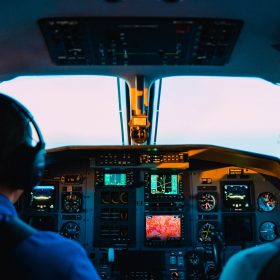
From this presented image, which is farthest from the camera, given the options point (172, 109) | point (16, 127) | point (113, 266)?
point (172, 109)

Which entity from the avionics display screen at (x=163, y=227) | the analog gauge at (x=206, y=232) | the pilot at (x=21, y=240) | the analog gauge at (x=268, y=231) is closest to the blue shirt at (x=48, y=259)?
the pilot at (x=21, y=240)

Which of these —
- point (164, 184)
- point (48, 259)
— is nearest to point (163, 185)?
point (164, 184)

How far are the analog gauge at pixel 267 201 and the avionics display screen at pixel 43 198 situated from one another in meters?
2.11

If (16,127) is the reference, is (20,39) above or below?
above

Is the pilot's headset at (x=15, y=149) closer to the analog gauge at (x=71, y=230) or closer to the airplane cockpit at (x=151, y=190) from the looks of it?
the airplane cockpit at (x=151, y=190)

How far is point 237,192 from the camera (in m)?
4.30

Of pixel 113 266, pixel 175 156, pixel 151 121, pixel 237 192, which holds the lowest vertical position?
pixel 113 266

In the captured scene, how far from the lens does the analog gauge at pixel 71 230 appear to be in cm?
419

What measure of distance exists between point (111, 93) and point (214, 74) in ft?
4.74

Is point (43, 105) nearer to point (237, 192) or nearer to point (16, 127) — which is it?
point (237, 192)

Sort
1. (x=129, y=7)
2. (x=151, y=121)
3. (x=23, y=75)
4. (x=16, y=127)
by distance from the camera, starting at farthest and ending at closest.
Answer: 1. (x=151, y=121)
2. (x=23, y=75)
3. (x=129, y=7)
4. (x=16, y=127)

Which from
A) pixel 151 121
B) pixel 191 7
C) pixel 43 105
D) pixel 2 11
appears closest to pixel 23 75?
pixel 2 11

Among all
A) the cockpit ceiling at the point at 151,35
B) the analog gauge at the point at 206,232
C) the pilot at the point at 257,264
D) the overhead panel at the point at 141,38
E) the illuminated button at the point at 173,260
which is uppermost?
the cockpit ceiling at the point at 151,35

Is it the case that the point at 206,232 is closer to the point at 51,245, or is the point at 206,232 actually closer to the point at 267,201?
the point at 267,201
